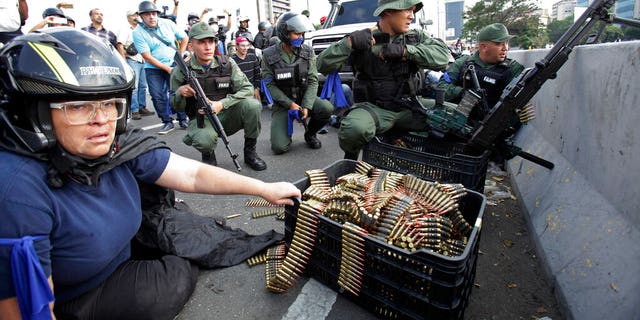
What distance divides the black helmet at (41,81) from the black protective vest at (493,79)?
4184 mm

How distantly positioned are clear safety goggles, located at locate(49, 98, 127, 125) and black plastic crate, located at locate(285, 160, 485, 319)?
1249 mm

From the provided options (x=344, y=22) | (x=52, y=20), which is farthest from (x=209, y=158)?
(x=344, y=22)

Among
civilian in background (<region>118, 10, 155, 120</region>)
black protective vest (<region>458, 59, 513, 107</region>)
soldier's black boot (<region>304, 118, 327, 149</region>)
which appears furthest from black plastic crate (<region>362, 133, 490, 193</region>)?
civilian in background (<region>118, 10, 155, 120</region>)

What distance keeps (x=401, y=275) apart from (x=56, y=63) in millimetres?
1939

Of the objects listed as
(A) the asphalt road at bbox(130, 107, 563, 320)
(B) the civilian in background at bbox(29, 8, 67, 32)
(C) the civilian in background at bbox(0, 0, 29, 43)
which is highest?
(B) the civilian in background at bbox(29, 8, 67, 32)

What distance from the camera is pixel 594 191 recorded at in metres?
→ 2.54

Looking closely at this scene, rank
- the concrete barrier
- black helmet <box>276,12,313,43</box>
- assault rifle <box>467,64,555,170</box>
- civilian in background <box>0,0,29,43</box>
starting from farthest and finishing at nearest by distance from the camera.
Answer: black helmet <box>276,12,313,43</box> → civilian in background <box>0,0,29,43</box> → assault rifle <box>467,64,555,170</box> → the concrete barrier

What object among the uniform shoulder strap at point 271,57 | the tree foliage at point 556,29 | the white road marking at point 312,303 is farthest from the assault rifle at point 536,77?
the tree foliage at point 556,29

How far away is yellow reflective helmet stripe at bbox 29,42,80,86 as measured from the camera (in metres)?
1.58

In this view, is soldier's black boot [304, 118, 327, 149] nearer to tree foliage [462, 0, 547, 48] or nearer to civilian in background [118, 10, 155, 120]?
civilian in background [118, 10, 155, 120]

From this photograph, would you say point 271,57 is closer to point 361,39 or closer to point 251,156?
point 251,156

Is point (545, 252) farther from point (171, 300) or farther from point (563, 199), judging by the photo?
point (171, 300)

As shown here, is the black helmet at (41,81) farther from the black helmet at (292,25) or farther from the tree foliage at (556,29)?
the tree foliage at (556,29)

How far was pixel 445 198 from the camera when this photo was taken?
260 centimetres
